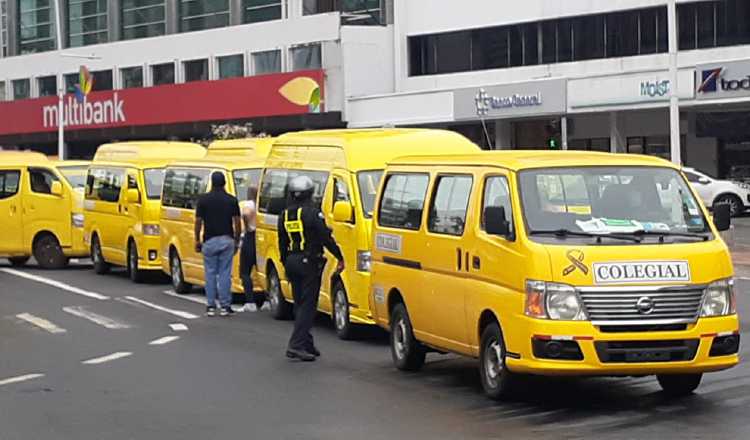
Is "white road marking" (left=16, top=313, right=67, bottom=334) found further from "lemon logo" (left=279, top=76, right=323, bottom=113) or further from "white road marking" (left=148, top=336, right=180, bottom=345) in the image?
"lemon logo" (left=279, top=76, right=323, bottom=113)

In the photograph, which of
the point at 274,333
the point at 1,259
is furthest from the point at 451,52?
the point at 274,333

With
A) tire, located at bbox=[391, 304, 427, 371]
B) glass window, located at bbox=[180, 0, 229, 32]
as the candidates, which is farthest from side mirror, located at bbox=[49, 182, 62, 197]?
glass window, located at bbox=[180, 0, 229, 32]

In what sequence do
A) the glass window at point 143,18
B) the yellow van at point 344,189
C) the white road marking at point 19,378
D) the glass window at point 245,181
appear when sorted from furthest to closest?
the glass window at point 143,18 → the glass window at point 245,181 → the yellow van at point 344,189 → the white road marking at point 19,378

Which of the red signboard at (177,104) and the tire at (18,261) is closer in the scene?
the tire at (18,261)

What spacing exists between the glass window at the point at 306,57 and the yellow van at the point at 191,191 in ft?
113

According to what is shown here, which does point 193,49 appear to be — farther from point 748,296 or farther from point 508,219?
point 508,219

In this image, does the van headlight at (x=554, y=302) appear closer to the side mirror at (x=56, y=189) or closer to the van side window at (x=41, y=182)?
the side mirror at (x=56, y=189)

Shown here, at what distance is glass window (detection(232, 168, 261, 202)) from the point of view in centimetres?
1977

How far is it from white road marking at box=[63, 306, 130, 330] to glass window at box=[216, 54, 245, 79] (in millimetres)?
41871

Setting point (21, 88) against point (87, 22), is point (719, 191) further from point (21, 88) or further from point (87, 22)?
point (21, 88)

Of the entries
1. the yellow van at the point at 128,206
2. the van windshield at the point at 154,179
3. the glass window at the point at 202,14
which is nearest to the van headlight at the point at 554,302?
the yellow van at the point at 128,206

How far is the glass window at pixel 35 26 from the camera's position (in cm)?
7344

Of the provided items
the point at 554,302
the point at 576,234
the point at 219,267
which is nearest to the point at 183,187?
the point at 219,267

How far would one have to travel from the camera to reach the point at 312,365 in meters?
13.1
